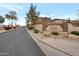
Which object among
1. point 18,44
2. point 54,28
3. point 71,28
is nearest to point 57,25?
point 54,28

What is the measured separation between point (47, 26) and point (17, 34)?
27.1 inches

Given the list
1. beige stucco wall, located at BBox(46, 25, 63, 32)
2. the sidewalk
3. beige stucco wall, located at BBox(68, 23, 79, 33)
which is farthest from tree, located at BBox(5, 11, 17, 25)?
beige stucco wall, located at BBox(68, 23, 79, 33)

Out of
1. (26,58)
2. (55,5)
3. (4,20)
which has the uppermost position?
(55,5)

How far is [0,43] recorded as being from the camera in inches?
185

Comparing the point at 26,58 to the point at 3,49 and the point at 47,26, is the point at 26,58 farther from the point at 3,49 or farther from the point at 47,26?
the point at 47,26

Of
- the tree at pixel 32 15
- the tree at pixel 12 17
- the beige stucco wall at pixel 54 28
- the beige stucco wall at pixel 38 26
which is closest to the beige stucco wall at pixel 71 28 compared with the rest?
the beige stucco wall at pixel 54 28

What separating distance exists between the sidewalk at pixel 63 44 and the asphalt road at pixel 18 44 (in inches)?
7.9

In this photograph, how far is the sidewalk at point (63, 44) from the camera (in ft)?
14.6

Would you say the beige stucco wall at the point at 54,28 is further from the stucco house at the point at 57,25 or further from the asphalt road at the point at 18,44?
the asphalt road at the point at 18,44

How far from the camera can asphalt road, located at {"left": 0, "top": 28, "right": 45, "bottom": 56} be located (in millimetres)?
4531

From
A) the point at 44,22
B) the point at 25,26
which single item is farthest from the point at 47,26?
the point at 25,26

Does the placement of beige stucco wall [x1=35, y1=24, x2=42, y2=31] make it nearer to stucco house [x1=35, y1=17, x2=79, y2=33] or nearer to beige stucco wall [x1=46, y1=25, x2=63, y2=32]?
stucco house [x1=35, y1=17, x2=79, y2=33]

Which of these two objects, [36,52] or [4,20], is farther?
[4,20]

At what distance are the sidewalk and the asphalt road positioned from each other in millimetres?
200
